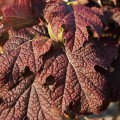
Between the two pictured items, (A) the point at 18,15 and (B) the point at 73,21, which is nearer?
(B) the point at 73,21

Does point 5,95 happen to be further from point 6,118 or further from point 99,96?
point 99,96

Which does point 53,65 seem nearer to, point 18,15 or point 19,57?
point 19,57

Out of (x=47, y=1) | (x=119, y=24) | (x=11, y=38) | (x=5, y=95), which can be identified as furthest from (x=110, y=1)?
(x=5, y=95)

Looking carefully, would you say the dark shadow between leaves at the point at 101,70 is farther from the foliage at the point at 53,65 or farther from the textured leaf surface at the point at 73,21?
the textured leaf surface at the point at 73,21

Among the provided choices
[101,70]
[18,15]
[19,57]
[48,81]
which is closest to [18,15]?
[18,15]

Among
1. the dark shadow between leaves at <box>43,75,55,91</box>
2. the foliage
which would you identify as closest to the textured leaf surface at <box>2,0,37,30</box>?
the foliage

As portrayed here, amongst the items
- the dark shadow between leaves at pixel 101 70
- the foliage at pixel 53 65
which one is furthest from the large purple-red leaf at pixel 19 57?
the dark shadow between leaves at pixel 101 70

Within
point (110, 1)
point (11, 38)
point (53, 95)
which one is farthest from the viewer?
point (110, 1)
